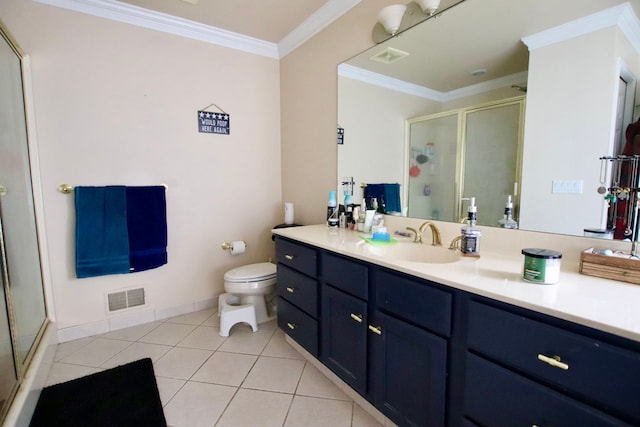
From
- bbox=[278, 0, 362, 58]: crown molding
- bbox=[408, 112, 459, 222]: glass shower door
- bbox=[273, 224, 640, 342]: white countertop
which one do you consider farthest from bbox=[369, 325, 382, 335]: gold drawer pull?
bbox=[278, 0, 362, 58]: crown molding

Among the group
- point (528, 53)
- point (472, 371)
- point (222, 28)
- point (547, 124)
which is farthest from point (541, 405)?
Answer: point (222, 28)

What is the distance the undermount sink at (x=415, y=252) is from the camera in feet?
4.81

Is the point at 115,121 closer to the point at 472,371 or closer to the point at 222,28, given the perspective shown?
the point at 222,28

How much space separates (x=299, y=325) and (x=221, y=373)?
1.75ft

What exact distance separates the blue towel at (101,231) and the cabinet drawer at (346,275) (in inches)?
61.7

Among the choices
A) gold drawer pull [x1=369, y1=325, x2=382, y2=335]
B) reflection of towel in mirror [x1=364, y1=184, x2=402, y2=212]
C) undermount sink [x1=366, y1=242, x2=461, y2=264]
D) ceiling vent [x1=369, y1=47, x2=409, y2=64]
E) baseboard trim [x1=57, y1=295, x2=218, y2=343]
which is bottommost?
baseboard trim [x1=57, y1=295, x2=218, y2=343]

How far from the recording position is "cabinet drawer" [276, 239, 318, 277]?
1675mm

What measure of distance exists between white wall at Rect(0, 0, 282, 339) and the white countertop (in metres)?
1.61

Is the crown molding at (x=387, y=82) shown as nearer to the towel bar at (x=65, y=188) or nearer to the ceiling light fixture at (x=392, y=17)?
the ceiling light fixture at (x=392, y=17)

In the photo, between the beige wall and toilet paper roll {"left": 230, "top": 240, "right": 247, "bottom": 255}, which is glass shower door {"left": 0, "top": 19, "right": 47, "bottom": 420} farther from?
the beige wall

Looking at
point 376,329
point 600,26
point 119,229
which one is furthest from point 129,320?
point 600,26

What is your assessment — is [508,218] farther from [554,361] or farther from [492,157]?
[554,361]

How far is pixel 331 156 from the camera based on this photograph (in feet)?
7.50

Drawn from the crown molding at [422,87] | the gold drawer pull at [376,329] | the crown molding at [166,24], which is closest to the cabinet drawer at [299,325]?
the gold drawer pull at [376,329]
